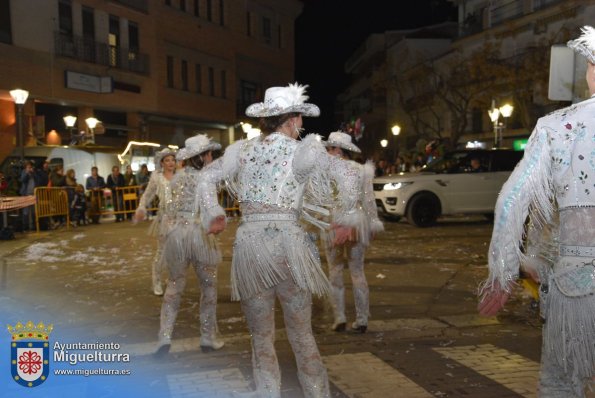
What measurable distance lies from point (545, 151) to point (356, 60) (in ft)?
214

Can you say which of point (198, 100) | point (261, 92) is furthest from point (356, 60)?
point (198, 100)

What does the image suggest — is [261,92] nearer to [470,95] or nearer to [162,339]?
[470,95]

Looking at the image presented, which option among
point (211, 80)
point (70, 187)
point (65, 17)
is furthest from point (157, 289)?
point (211, 80)

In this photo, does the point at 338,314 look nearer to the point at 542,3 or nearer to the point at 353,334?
the point at 353,334

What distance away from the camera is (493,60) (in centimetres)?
2809

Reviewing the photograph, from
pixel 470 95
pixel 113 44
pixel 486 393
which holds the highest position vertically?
pixel 113 44

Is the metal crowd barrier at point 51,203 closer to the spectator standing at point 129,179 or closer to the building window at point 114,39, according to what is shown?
the spectator standing at point 129,179

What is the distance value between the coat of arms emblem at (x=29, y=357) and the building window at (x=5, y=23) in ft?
69.8

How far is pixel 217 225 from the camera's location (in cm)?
411

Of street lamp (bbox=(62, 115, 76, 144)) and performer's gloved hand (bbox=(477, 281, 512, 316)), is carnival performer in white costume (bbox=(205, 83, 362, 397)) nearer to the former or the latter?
performer's gloved hand (bbox=(477, 281, 512, 316))

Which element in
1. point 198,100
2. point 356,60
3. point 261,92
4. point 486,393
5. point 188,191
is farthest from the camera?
point 356,60

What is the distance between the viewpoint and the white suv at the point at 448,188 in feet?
53.4

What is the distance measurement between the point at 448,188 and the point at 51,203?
11.1 m

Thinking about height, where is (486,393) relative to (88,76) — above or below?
below
